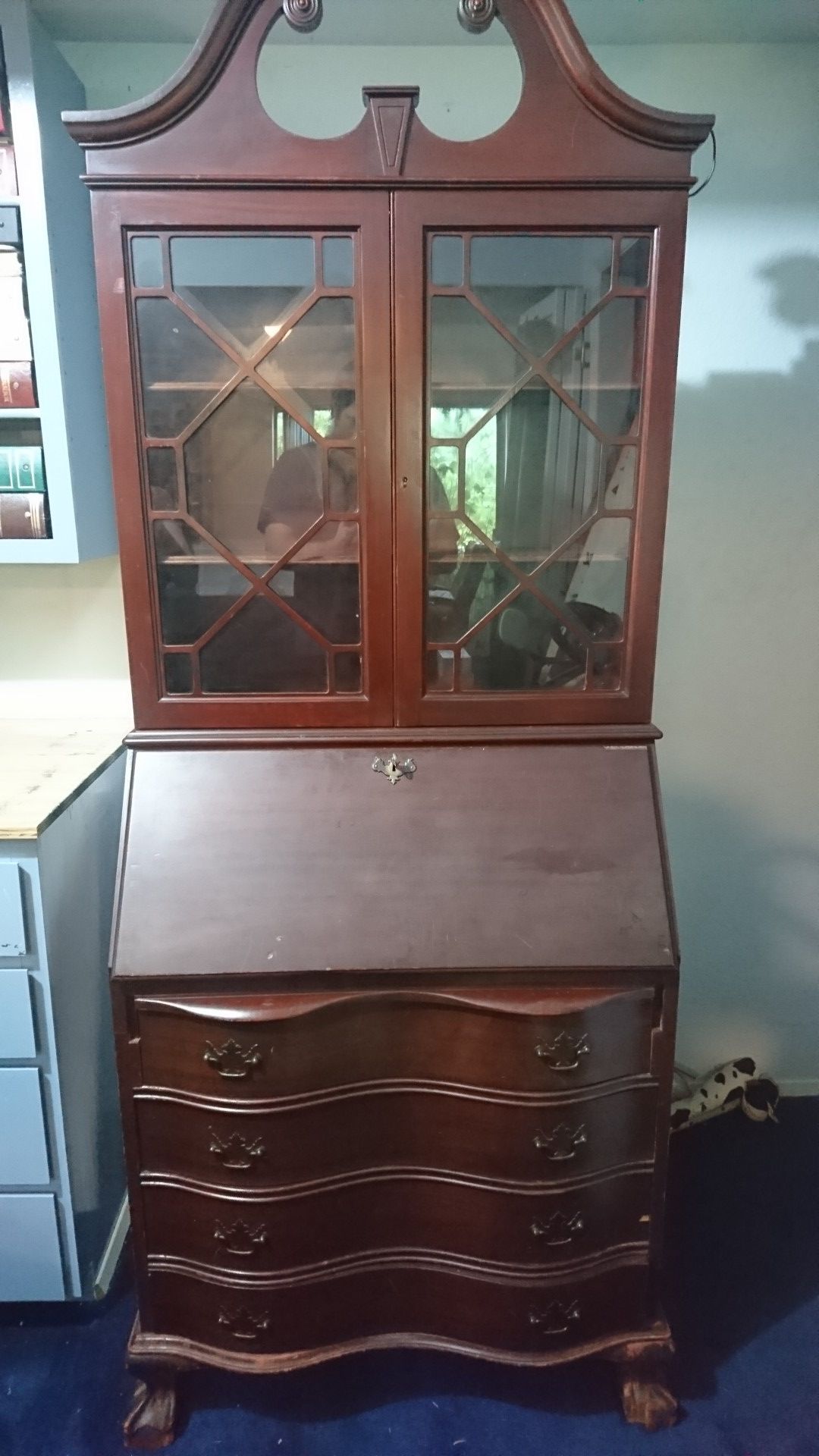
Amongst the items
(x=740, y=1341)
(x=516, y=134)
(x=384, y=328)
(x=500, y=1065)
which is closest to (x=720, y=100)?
(x=516, y=134)

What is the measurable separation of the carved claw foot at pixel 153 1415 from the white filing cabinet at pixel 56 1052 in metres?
0.24

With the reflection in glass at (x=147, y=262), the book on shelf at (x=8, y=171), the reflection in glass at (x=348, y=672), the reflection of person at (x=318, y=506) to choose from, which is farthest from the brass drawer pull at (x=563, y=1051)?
the book on shelf at (x=8, y=171)

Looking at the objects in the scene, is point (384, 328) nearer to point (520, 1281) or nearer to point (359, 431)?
point (359, 431)

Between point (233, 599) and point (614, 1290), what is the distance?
4.13ft

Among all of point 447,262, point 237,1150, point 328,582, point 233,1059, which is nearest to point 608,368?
point 447,262

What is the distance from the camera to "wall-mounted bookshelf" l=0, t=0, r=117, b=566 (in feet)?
4.56

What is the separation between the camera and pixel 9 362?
1.48 m

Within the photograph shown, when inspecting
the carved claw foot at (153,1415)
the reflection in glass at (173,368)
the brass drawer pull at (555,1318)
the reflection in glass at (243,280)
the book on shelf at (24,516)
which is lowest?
the carved claw foot at (153,1415)

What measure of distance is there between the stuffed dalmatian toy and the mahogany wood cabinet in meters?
0.67

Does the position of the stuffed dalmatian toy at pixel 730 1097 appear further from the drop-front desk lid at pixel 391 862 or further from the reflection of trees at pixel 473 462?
the reflection of trees at pixel 473 462

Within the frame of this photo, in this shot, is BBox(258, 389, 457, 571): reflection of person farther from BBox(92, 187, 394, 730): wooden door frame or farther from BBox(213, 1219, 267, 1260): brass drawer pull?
BBox(213, 1219, 267, 1260): brass drawer pull

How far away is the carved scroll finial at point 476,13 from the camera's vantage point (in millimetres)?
1117

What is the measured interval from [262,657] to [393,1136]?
77 centimetres

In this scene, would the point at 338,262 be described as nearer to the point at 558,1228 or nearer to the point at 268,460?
the point at 268,460
